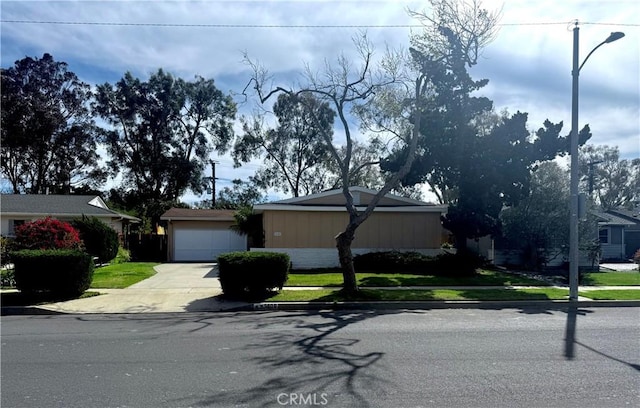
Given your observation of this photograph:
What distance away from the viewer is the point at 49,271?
1351 centimetres

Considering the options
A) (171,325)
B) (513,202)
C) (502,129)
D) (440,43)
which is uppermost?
(440,43)

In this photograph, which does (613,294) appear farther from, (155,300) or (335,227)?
(155,300)

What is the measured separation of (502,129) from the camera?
22.7 metres

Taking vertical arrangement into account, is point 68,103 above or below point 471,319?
above

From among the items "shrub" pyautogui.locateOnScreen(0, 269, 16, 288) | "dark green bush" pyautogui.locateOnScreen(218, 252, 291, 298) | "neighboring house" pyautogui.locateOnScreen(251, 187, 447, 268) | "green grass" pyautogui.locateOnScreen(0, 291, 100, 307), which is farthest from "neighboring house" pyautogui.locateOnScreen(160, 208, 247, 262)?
"dark green bush" pyautogui.locateOnScreen(218, 252, 291, 298)

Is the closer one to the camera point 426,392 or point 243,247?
point 426,392

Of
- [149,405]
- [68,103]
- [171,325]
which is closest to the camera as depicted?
[149,405]

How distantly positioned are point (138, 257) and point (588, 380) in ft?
99.9

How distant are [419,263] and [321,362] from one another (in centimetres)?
1488

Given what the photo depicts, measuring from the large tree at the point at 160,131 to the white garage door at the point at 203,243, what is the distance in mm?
15974

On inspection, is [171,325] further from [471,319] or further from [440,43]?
[440,43]

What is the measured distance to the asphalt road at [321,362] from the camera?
18.1 ft

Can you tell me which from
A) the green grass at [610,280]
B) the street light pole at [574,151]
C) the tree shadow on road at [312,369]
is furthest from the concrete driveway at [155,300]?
the green grass at [610,280]

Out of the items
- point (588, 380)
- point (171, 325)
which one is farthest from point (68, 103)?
point (588, 380)
